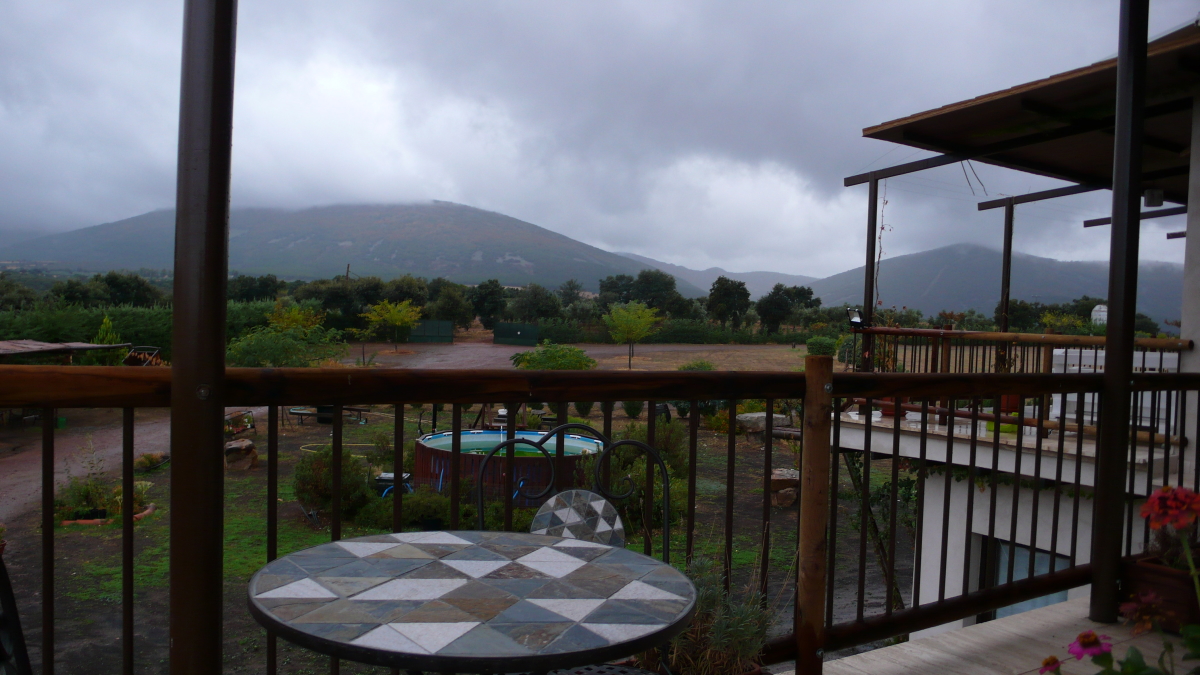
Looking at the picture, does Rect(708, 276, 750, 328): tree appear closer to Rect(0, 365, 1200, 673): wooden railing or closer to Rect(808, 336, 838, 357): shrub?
Rect(808, 336, 838, 357): shrub

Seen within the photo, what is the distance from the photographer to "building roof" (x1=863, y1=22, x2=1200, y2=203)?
5066 millimetres

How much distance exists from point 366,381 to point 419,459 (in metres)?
11.3

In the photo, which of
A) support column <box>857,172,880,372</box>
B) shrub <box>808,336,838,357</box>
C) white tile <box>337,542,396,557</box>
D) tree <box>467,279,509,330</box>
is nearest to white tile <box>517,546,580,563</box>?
white tile <box>337,542,396,557</box>

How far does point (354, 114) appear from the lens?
155 meters

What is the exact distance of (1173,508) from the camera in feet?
5.31

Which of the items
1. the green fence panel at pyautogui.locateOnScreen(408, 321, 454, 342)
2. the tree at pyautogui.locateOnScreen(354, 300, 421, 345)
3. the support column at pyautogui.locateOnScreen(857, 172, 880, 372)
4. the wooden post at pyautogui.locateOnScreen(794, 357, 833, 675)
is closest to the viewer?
the wooden post at pyautogui.locateOnScreen(794, 357, 833, 675)

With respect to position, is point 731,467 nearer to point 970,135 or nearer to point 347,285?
point 970,135

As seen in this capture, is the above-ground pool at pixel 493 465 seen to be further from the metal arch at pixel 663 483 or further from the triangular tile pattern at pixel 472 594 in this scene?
the triangular tile pattern at pixel 472 594

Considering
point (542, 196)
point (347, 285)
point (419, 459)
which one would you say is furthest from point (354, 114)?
point (419, 459)

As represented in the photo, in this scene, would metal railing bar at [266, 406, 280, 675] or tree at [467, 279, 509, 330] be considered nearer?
metal railing bar at [266, 406, 280, 675]

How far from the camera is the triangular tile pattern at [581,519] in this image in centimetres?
172

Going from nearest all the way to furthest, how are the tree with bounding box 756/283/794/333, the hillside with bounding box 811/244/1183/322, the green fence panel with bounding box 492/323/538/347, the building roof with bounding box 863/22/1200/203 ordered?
the building roof with bounding box 863/22/1200/203, the tree with bounding box 756/283/794/333, the green fence panel with bounding box 492/323/538/347, the hillside with bounding box 811/244/1183/322

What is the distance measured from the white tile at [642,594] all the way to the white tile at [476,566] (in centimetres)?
24

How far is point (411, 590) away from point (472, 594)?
10cm
